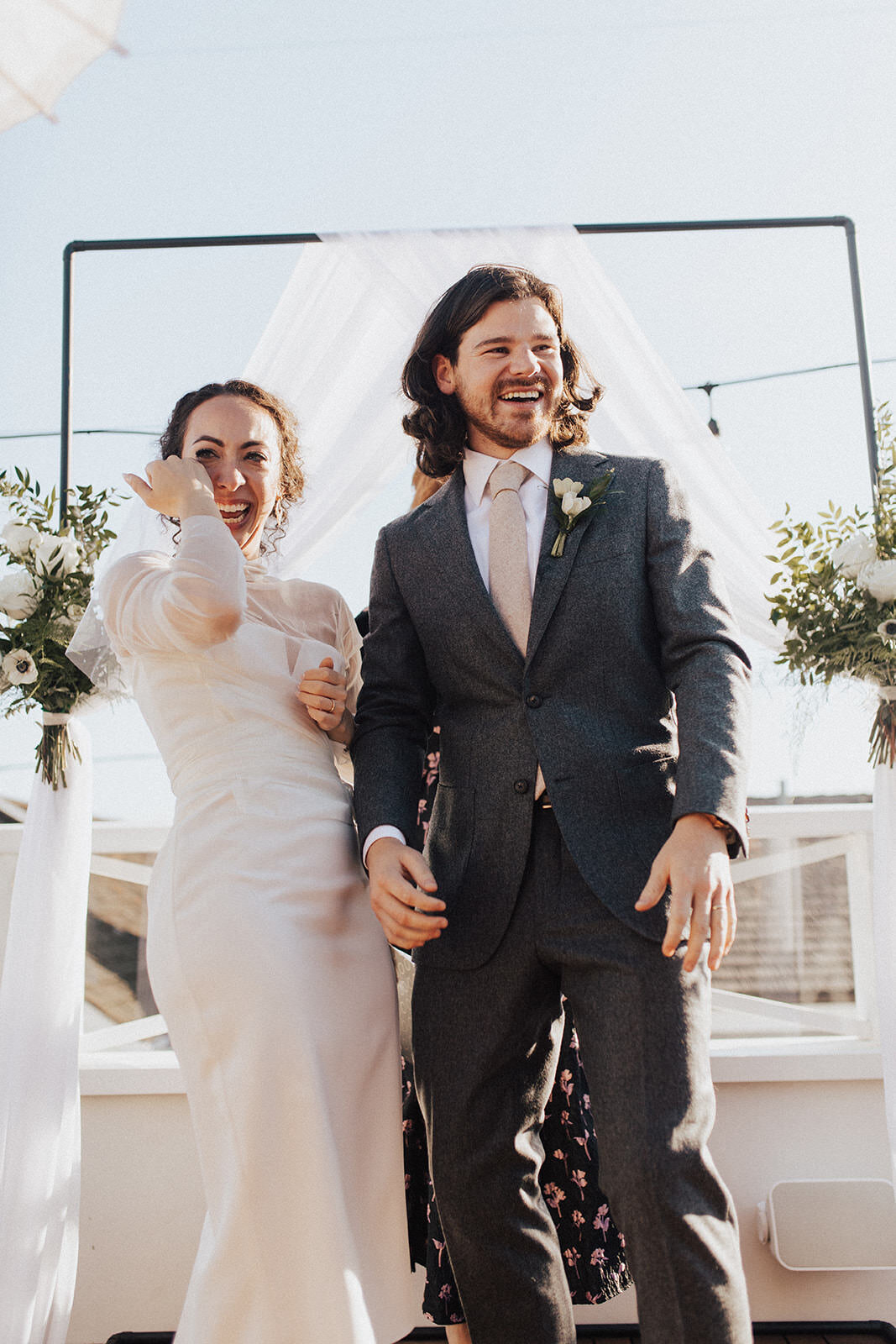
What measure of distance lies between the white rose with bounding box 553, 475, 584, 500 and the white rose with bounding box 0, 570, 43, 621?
148 cm

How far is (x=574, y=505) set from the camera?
5.94 ft

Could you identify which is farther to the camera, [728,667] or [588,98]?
[588,98]

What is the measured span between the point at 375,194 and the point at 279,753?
260cm

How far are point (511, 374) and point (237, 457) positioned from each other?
2.00 feet

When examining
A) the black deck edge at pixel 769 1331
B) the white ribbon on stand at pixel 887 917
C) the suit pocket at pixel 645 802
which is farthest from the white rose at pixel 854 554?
the black deck edge at pixel 769 1331

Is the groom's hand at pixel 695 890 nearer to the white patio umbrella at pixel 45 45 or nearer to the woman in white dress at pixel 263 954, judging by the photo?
the woman in white dress at pixel 263 954

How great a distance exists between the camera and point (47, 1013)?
2523mm

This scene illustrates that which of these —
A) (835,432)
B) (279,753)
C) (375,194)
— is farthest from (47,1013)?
(835,432)

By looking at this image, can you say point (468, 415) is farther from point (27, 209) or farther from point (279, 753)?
point (27, 209)

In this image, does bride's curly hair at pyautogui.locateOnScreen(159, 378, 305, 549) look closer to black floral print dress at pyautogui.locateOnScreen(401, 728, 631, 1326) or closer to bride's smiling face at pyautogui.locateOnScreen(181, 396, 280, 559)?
bride's smiling face at pyautogui.locateOnScreen(181, 396, 280, 559)

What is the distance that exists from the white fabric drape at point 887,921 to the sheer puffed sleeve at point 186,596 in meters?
1.64

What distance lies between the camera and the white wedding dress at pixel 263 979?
156 centimetres

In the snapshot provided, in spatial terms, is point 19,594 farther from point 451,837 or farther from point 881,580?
point 881,580

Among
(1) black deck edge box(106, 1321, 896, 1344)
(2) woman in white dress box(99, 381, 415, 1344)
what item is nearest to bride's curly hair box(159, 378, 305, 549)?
(2) woman in white dress box(99, 381, 415, 1344)
